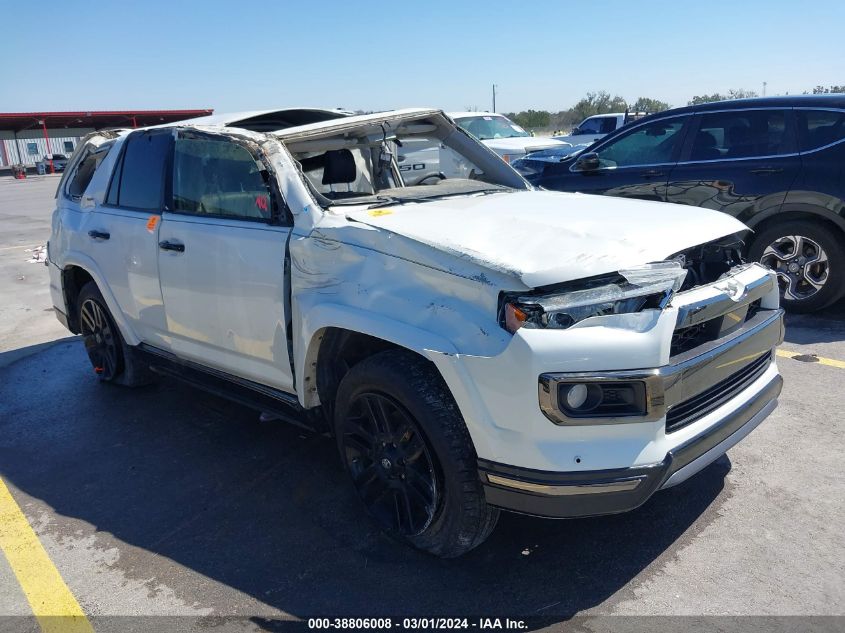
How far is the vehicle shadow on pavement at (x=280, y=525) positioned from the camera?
291 centimetres

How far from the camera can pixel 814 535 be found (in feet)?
10.2

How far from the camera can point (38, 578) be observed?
323cm

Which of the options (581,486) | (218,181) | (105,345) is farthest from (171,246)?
(581,486)

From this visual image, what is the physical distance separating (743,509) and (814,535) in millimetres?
311

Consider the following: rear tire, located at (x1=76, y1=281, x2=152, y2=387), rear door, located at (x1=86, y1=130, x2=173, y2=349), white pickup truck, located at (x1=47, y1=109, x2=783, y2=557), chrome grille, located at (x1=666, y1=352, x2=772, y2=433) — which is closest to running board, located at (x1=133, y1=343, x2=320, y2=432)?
white pickup truck, located at (x1=47, y1=109, x2=783, y2=557)

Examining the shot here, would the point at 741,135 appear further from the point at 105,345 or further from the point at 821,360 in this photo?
the point at 105,345

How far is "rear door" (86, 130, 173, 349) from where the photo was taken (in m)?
4.43

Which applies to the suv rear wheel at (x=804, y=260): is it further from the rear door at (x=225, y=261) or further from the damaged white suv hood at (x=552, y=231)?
the rear door at (x=225, y=261)

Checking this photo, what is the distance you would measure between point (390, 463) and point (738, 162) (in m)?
4.76

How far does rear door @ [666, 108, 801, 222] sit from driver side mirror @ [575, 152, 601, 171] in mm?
780

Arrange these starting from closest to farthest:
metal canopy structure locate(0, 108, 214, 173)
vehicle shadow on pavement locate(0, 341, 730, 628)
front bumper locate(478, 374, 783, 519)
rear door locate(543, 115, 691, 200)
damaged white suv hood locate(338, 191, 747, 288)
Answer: front bumper locate(478, 374, 783, 519)
damaged white suv hood locate(338, 191, 747, 288)
vehicle shadow on pavement locate(0, 341, 730, 628)
rear door locate(543, 115, 691, 200)
metal canopy structure locate(0, 108, 214, 173)

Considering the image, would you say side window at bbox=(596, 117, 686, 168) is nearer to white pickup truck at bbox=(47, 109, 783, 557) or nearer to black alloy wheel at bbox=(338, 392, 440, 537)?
white pickup truck at bbox=(47, 109, 783, 557)

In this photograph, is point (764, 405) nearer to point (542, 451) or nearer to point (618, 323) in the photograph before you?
point (618, 323)

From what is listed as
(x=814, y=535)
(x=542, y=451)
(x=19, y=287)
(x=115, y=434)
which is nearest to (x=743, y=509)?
(x=814, y=535)
